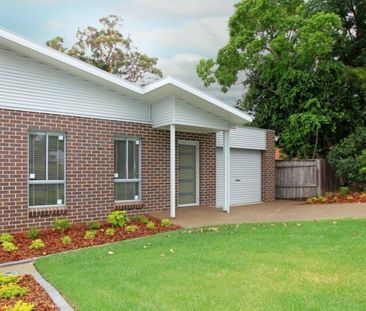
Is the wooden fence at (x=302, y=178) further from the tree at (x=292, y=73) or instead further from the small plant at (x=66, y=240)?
the small plant at (x=66, y=240)

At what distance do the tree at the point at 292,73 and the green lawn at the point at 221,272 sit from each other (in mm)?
10475

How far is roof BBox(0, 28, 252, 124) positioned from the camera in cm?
877

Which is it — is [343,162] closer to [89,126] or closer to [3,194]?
[89,126]

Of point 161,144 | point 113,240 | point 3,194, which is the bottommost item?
point 113,240

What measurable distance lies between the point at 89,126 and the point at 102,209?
2.30m

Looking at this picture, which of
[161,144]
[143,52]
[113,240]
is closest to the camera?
[113,240]

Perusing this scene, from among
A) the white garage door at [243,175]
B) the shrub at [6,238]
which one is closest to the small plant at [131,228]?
the shrub at [6,238]

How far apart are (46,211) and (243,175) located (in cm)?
827

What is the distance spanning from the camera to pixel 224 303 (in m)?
4.34

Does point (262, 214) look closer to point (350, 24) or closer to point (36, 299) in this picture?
point (36, 299)

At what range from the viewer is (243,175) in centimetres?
1536

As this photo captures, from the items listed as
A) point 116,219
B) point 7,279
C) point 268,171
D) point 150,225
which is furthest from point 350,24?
point 7,279

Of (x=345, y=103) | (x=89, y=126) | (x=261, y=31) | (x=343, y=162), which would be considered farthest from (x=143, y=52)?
(x=89, y=126)

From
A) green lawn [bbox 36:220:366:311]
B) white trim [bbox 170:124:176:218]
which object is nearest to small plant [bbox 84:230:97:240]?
green lawn [bbox 36:220:366:311]
